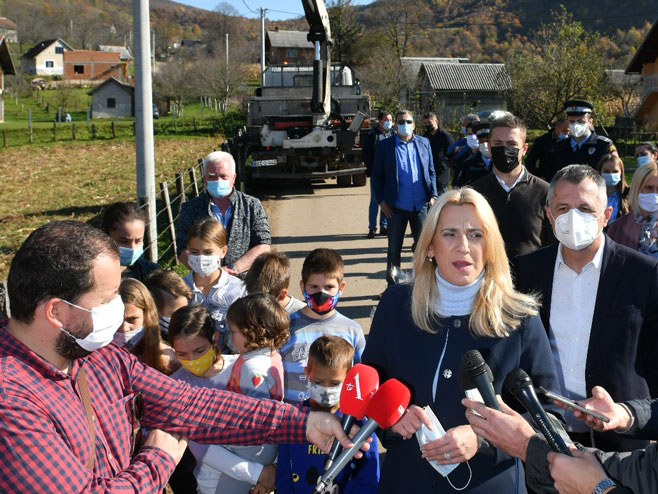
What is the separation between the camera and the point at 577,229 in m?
3.30

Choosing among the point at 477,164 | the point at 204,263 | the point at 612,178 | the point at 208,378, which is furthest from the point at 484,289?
the point at 477,164

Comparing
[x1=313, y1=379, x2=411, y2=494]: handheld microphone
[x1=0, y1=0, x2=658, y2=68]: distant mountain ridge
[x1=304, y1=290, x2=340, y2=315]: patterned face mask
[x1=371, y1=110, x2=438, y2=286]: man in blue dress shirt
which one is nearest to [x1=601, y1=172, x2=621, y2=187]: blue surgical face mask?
[x1=371, y1=110, x2=438, y2=286]: man in blue dress shirt

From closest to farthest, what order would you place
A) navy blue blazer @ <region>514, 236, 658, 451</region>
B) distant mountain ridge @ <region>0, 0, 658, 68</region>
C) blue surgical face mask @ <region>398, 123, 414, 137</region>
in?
1. navy blue blazer @ <region>514, 236, 658, 451</region>
2. blue surgical face mask @ <region>398, 123, 414, 137</region>
3. distant mountain ridge @ <region>0, 0, 658, 68</region>

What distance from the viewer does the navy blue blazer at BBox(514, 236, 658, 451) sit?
3102mm

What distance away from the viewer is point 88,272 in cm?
214

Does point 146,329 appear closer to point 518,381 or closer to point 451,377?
point 451,377

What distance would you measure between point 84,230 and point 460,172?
7401 millimetres

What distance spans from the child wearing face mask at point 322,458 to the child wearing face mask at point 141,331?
90cm

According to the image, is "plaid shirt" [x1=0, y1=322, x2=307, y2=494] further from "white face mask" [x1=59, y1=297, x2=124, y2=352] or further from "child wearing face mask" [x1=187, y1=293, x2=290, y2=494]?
"child wearing face mask" [x1=187, y1=293, x2=290, y2=494]

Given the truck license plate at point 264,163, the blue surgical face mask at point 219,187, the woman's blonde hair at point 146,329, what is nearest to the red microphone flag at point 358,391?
the woman's blonde hair at point 146,329

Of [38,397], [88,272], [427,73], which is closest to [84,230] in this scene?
[88,272]

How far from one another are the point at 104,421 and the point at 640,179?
186 inches

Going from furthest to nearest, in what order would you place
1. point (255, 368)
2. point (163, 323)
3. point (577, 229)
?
point (163, 323) < point (255, 368) < point (577, 229)

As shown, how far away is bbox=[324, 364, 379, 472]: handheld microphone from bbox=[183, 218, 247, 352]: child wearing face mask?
239 cm
